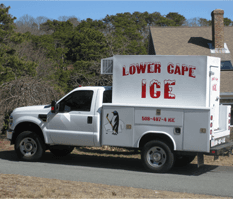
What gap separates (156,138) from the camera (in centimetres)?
884

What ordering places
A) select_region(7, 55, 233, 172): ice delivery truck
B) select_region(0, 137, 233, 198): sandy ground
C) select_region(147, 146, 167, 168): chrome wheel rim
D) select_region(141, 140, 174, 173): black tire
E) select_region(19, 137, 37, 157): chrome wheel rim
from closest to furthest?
1. select_region(0, 137, 233, 198): sandy ground
2. select_region(7, 55, 233, 172): ice delivery truck
3. select_region(141, 140, 174, 173): black tire
4. select_region(147, 146, 167, 168): chrome wheel rim
5. select_region(19, 137, 37, 157): chrome wheel rim

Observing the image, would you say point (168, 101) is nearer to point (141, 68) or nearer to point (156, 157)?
point (141, 68)

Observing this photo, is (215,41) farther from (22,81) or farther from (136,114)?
(136,114)

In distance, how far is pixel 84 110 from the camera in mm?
9430

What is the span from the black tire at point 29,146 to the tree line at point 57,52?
6023 mm

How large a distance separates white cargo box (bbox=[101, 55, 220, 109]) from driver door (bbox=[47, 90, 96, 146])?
0.83m

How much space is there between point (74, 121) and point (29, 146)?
170 centimetres

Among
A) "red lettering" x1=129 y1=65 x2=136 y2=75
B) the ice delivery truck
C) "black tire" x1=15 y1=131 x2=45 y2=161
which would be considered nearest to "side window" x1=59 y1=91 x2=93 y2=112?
the ice delivery truck

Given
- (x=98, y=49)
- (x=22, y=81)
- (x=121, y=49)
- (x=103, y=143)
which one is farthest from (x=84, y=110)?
(x=98, y=49)

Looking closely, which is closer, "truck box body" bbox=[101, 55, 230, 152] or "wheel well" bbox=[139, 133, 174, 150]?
"truck box body" bbox=[101, 55, 230, 152]

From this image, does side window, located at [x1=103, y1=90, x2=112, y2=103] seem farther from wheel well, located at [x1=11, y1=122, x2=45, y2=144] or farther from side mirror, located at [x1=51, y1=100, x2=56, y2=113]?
wheel well, located at [x1=11, y1=122, x2=45, y2=144]

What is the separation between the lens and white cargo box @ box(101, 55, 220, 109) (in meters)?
8.41

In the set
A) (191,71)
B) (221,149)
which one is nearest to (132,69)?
(191,71)

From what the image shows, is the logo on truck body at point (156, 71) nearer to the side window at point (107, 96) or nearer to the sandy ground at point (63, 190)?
the side window at point (107, 96)
